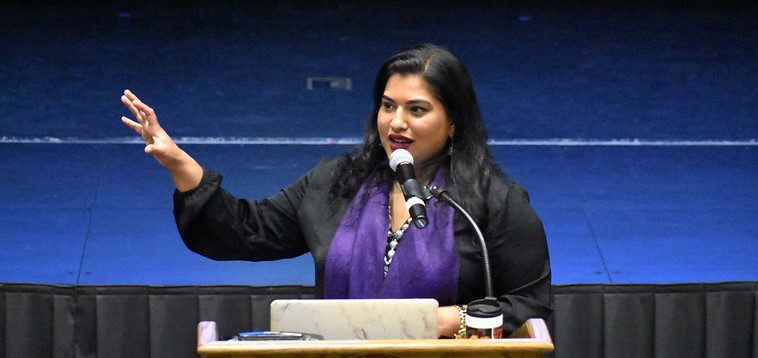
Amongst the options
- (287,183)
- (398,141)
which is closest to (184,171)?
(398,141)

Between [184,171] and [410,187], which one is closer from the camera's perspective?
[410,187]

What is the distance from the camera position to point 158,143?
2.56 metres

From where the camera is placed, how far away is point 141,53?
7.73 metres

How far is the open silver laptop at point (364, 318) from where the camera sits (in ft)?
7.45

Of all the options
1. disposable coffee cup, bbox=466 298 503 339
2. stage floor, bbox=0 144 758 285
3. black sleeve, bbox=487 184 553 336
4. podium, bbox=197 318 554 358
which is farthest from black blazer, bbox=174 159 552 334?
stage floor, bbox=0 144 758 285

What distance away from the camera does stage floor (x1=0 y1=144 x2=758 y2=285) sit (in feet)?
15.0

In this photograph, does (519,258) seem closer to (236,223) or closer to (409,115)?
(409,115)

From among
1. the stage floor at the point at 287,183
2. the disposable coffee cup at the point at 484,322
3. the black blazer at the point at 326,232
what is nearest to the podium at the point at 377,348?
the disposable coffee cup at the point at 484,322

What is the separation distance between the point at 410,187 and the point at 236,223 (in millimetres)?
559

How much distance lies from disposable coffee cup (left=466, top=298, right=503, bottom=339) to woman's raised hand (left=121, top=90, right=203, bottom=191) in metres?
0.68

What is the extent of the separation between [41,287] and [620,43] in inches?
204

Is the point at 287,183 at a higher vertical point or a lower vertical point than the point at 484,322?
higher

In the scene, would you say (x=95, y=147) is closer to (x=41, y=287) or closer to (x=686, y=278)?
(x=41, y=287)

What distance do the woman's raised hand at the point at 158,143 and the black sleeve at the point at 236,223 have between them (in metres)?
0.05
